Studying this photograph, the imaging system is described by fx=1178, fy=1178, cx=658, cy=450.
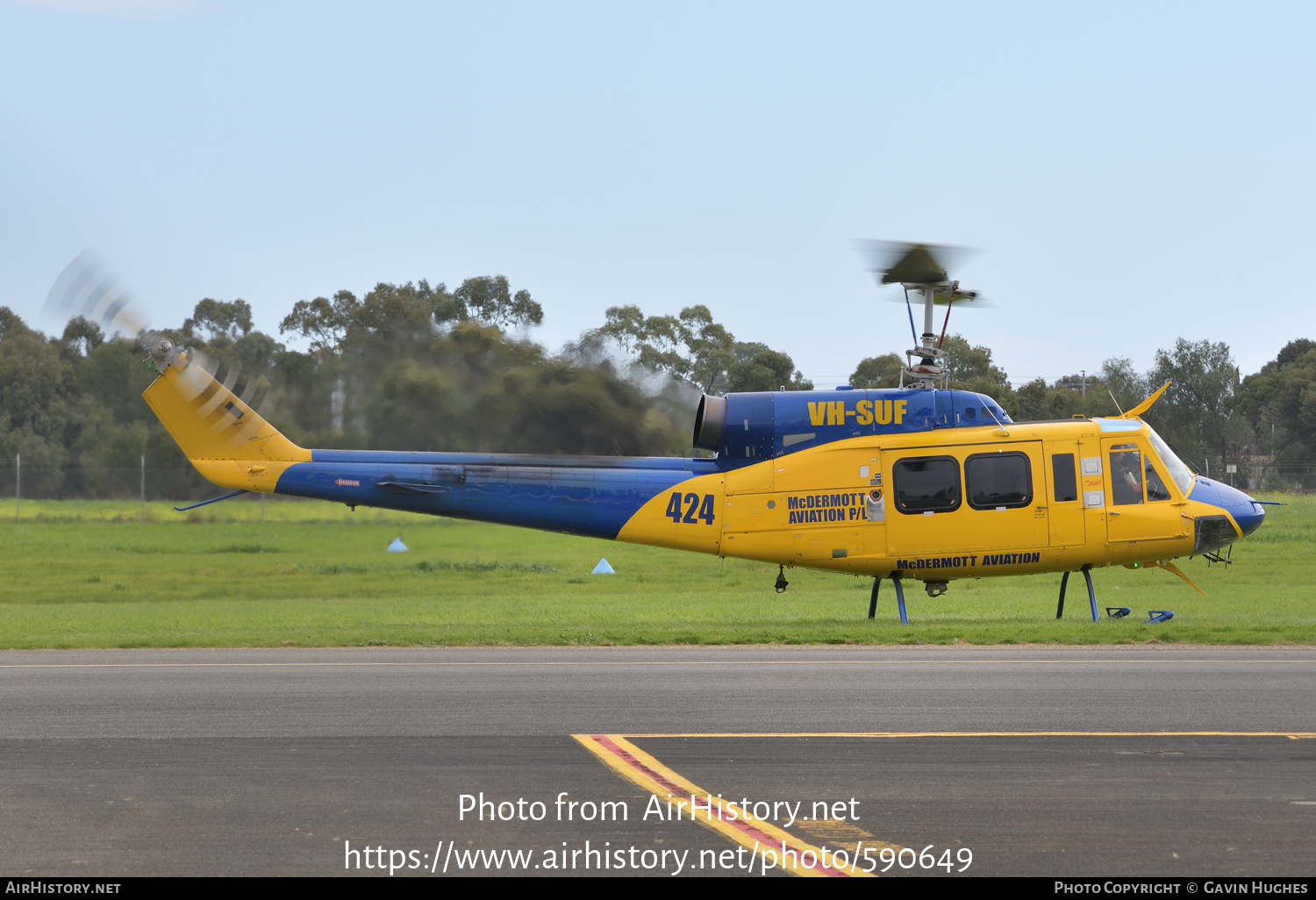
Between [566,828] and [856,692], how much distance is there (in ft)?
15.6

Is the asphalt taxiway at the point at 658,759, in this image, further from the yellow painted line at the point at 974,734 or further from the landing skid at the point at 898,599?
the landing skid at the point at 898,599

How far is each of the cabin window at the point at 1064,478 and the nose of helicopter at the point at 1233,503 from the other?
191 centimetres

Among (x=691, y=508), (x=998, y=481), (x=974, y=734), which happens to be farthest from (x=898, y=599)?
(x=974, y=734)

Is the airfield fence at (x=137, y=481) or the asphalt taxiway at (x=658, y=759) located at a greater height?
the airfield fence at (x=137, y=481)

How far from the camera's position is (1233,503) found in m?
16.8

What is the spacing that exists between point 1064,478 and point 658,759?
10.1m

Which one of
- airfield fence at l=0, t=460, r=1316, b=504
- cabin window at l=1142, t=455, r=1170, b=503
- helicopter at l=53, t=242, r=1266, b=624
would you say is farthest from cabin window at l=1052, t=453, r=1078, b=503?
airfield fence at l=0, t=460, r=1316, b=504

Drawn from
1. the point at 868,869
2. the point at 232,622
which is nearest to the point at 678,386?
the point at 232,622

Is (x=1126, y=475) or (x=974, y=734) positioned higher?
(x=1126, y=475)

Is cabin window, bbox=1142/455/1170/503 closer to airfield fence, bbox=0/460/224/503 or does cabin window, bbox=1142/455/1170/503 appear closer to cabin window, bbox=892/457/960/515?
cabin window, bbox=892/457/960/515

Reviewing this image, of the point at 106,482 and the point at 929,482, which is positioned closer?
the point at 929,482

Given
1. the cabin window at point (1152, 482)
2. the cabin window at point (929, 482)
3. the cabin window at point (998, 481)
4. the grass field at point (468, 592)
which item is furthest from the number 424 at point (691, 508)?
the cabin window at point (1152, 482)

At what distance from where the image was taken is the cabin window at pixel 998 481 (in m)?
16.0

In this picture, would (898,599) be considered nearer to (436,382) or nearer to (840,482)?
(840,482)
